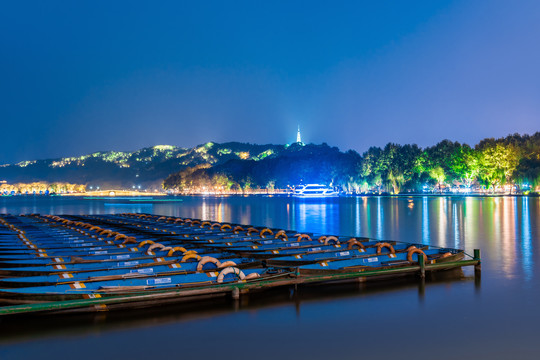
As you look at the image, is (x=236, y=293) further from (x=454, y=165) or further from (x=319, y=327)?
(x=454, y=165)

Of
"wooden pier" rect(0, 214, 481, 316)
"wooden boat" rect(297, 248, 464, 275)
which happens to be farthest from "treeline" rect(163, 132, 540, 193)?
"wooden pier" rect(0, 214, 481, 316)

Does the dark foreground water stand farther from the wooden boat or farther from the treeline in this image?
the treeline

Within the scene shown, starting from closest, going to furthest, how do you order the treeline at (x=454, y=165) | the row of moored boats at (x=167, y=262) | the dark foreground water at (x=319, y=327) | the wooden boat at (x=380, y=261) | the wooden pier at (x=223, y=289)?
the dark foreground water at (x=319, y=327) < the wooden pier at (x=223, y=289) < the row of moored boats at (x=167, y=262) < the wooden boat at (x=380, y=261) < the treeline at (x=454, y=165)

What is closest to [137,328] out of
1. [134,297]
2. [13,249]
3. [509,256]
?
[134,297]

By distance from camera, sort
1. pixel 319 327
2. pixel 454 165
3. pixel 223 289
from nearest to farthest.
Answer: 1. pixel 319 327
2. pixel 223 289
3. pixel 454 165

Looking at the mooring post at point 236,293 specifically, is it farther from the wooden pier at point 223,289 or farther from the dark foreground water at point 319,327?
the dark foreground water at point 319,327

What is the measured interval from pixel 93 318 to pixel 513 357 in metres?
9.92

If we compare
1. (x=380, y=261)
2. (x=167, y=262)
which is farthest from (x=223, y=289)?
(x=380, y=261)

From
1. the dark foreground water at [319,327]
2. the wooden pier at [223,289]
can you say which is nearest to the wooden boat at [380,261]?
the wooden pier at [223,289]

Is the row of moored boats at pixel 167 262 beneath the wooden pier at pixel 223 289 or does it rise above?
above

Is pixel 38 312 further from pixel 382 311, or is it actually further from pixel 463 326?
pixel 463 326

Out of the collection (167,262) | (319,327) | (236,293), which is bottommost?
(319,327)

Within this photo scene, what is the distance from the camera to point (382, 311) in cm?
1449

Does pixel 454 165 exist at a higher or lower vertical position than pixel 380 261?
higher
